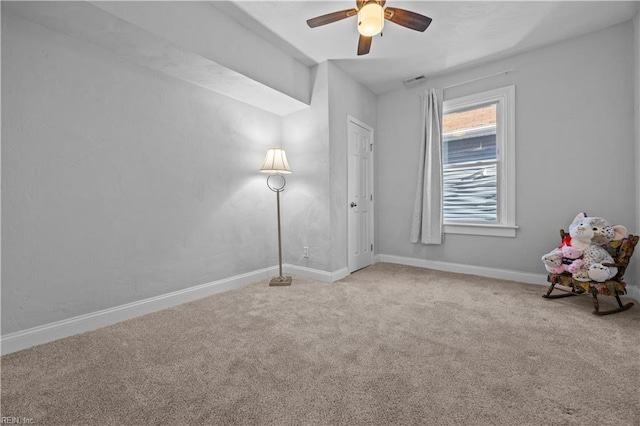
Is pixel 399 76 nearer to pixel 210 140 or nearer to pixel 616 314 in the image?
pixel 210 140

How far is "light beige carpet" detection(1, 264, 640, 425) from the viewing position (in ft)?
3.96

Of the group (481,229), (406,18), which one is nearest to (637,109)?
(481,229)

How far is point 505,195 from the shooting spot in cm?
328

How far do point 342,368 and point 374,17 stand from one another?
2292mm

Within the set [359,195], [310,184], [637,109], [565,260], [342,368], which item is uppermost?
[637,109]

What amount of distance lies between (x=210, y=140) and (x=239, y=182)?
56 cm

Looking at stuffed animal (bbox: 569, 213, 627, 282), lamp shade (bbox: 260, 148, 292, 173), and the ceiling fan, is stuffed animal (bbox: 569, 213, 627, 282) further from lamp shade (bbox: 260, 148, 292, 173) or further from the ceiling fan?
lamp shade (bbox: 260, 148, 292, 173)

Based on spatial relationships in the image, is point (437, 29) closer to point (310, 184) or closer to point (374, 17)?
point (374, 17)

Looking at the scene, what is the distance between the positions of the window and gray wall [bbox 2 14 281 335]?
2.88 meters

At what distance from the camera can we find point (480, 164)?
346 centimetres

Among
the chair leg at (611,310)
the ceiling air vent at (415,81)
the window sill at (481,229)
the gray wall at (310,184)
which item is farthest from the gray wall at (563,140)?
the gray wall at (310,184)

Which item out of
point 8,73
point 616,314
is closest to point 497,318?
point 616,314

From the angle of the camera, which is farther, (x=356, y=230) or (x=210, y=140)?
(x=356, y=230)

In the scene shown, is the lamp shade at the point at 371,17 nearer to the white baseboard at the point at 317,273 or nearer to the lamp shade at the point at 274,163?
the lamp shade at the point at 274,163
